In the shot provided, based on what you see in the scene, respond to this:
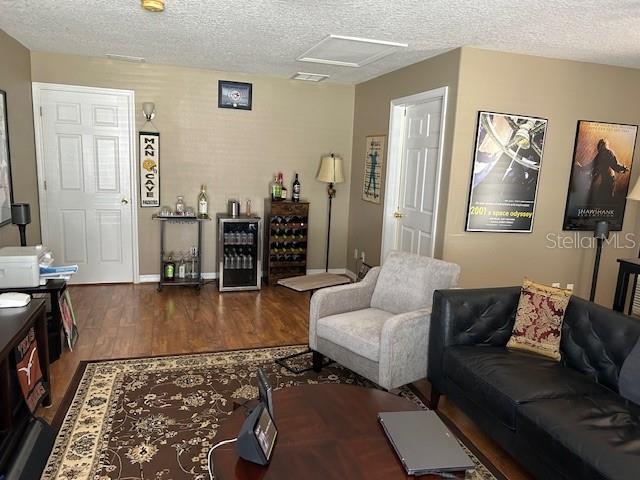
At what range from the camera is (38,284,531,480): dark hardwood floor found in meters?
3.10

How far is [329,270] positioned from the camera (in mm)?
6062

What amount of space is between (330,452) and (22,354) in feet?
5.83

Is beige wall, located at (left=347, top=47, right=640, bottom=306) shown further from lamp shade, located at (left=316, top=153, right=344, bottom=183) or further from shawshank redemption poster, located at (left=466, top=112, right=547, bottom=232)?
lamp shade, located at (left=316, top=153, right=344, bottom=183)

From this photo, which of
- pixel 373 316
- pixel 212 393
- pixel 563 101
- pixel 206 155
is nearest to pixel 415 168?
pixel 563 101

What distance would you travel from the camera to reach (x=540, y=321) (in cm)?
267

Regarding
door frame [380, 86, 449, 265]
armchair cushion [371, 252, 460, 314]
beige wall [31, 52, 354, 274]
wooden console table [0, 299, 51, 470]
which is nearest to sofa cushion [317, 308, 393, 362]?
armchair cushion [371, 252, 460, 314]

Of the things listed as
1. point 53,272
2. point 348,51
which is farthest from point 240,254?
point 348,51

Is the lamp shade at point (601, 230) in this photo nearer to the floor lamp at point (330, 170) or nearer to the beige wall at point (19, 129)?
the floor lamp at point (330, 170)

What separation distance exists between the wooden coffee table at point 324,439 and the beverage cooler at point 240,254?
3172mm

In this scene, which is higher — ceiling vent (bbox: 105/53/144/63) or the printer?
ceiling vent (bbox: 105/53/144/63)

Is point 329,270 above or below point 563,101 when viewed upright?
below

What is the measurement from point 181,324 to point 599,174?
13.2 feet

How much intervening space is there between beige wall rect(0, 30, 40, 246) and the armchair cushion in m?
3.01

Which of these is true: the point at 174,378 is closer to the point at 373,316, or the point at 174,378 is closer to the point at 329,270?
the point at 373,316
